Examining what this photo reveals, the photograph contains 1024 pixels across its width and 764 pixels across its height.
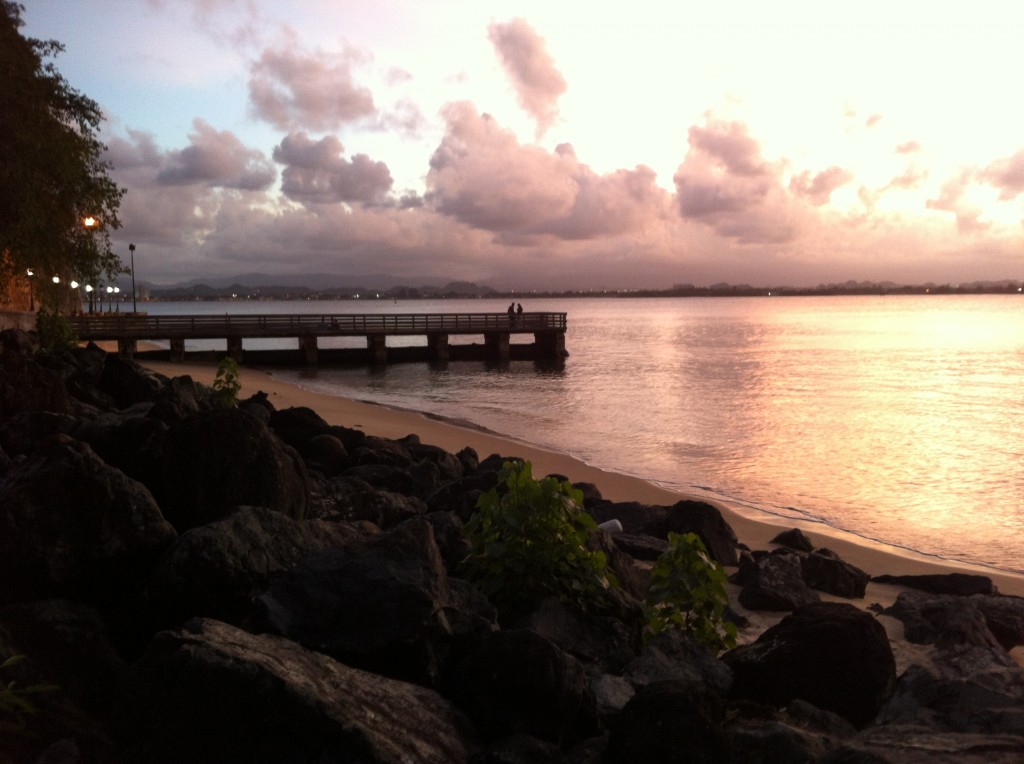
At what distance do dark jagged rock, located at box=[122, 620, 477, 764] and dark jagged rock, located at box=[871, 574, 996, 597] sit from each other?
23.3ft

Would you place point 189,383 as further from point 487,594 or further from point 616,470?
point 616,470

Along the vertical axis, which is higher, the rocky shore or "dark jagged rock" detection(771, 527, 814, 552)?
the rocky shore

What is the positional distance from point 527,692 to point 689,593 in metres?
1.80

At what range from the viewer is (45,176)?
21.7m

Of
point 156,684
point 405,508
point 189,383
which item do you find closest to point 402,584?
point 156,684

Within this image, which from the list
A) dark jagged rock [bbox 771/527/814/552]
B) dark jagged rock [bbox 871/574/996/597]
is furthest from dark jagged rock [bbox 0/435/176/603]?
dark jagged rock [bbox 771/527/814/552]

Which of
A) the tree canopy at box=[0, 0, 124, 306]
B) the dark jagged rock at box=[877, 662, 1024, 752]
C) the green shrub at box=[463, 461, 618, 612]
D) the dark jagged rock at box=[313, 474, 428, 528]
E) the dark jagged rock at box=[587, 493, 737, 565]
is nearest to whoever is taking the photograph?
the dark jagged rock at box=[877, 662, 1024, 752]

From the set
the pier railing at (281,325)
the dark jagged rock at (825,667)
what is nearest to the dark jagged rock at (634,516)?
the dark jagged rock at (825,667)

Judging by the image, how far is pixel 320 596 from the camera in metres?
4.39

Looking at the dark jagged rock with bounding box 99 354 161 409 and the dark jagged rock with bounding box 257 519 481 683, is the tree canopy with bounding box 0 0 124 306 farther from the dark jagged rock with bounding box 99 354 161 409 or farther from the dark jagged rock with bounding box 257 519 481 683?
the dark jagged rock with bounding box 257 519 481 683

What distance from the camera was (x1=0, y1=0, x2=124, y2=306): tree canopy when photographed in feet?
66.7

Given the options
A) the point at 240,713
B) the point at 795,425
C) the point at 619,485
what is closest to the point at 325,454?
the point at 619,485

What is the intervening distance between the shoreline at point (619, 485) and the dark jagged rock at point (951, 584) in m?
0.26

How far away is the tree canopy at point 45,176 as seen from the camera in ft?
66.7
